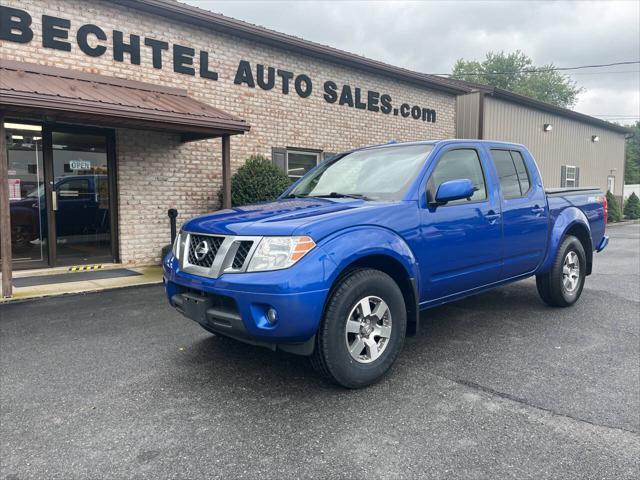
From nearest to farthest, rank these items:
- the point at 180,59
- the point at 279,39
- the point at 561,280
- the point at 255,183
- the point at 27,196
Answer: the point at 561,280 → the point at 27,196 → the point at 180,59 → the point at 255,183 → the point at 279,39

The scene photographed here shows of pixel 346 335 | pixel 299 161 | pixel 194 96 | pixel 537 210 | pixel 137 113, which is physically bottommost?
pixel 346 335

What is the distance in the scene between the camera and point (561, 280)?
18.3ft

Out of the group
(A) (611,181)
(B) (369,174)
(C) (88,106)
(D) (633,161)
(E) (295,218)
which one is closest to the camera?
(E) (295,218)

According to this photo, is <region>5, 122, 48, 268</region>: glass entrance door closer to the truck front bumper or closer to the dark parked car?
the dark parked car

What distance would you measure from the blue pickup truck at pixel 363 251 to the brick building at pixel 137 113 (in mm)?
4321

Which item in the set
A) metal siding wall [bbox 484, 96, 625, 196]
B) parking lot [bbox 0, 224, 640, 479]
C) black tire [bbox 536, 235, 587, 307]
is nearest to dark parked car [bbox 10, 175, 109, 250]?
parking lot [bbox 0, 224, 640, 479]

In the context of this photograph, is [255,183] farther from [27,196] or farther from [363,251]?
[363,251]

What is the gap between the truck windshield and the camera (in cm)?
410

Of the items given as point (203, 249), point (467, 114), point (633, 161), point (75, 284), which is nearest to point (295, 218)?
point (203, 249)

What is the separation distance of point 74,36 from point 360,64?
22.1ft

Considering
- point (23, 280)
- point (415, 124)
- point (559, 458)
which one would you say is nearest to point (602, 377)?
point (559, 458)

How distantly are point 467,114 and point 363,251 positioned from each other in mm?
15526

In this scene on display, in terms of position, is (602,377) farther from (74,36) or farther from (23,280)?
(74,36)

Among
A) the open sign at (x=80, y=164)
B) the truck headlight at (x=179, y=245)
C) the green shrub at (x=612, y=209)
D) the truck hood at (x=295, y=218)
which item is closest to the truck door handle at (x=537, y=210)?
the truck hood at (x=295, y=218)
